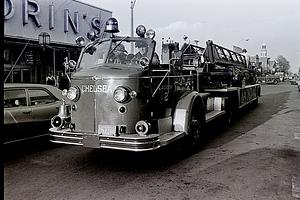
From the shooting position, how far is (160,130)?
6125mm

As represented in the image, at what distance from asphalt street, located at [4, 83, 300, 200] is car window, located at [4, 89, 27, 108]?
42.6 inches

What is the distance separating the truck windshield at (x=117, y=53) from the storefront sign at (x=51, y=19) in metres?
5.62

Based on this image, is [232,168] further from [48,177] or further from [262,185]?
[48,177]

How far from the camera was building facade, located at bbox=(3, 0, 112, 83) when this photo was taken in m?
14.0

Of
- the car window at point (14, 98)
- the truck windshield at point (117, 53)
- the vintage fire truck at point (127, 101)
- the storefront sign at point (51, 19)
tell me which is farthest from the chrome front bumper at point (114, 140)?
the storefront sign at point (51, 19)

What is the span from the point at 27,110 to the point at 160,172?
121 inches

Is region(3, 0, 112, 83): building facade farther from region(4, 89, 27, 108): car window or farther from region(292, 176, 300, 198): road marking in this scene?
region(292, 176, 300, 198): road marking

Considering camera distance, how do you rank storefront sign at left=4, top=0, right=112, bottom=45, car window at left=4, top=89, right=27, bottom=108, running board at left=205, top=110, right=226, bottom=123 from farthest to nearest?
1. storefront sign at left=4, top=0, right=112, bottom=45
2. running board at left=205, top=110, right=226, bottom=123
3. car window at left=4, top=89, right=27, bottom=108

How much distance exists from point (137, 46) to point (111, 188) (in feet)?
9.88

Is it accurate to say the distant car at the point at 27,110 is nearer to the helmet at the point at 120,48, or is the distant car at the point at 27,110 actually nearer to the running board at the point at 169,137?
the helmet at the point at 120,48

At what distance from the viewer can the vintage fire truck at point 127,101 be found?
553 centimetres

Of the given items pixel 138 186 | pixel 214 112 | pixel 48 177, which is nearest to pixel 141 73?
pixel 138 186

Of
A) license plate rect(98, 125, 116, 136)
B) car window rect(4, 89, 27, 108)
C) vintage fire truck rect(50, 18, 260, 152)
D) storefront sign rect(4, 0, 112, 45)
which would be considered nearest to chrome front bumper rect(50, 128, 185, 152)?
vintage fire truck rect(50, 18, 260, 152)

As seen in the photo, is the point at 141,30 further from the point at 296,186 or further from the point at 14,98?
the point at 296,186
